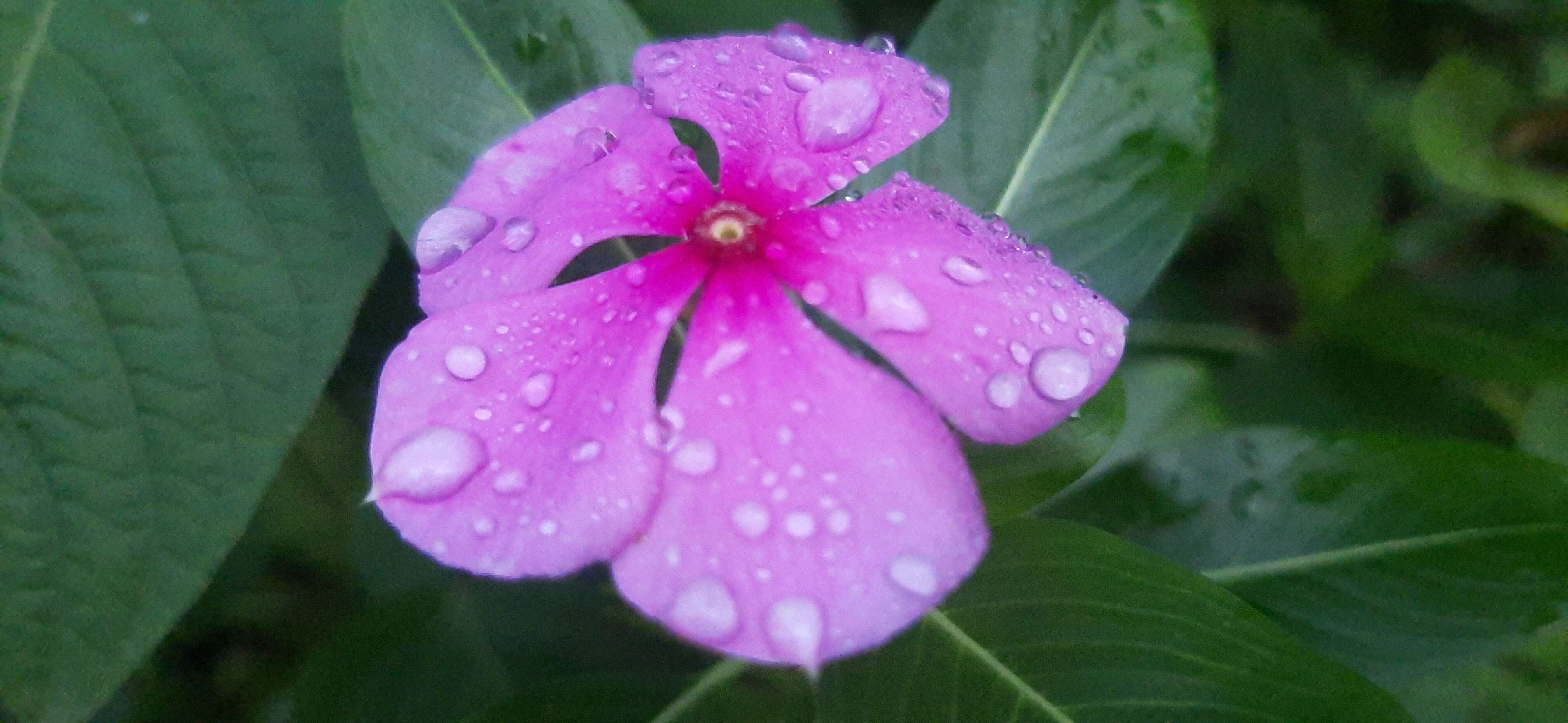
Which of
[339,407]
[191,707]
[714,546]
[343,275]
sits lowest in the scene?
[191,707]

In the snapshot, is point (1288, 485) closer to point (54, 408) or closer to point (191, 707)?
point (54, 408)

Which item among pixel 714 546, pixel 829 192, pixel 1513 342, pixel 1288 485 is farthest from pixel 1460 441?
pixel 714 546

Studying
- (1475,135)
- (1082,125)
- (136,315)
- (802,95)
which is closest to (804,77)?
(802,95)

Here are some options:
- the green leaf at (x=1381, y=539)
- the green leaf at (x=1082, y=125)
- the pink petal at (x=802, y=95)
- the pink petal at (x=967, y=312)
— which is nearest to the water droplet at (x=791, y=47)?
the pink petal at (x=802, y=95)

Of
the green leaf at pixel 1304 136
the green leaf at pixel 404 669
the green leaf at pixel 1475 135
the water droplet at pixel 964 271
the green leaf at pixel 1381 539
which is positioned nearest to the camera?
the water droplet at pixel 964 271

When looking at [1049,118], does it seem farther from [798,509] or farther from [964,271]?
[798,509]

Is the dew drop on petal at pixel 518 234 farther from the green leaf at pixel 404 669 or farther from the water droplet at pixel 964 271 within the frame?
the green leaf at pixel 404 669
